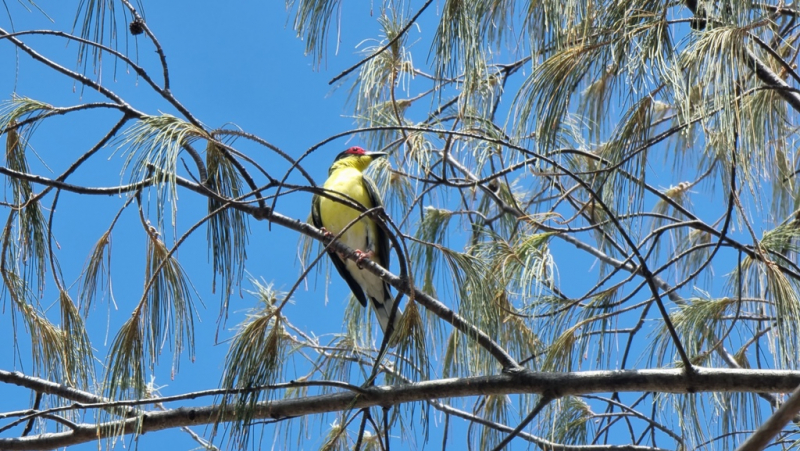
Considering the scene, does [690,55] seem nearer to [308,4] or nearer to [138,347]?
[308,4]

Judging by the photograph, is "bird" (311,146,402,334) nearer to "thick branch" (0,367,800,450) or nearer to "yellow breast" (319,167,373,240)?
"yellow breast" (319,167,373,240)

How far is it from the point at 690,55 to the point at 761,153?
248mm

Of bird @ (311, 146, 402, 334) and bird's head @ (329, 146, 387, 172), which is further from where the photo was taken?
bird's head @ (329, 146, 387, 172)

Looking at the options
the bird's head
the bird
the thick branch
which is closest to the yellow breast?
the bird

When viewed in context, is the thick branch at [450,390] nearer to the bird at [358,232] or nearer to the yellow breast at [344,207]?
the bird at [358,232]

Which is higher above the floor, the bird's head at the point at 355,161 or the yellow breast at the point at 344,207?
the bird's head at the point at 355,161

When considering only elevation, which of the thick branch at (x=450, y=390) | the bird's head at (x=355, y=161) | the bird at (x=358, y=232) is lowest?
the thick branch at (x=450, y=390)

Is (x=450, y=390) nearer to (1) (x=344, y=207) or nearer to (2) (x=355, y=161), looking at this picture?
(1) (x=344, y=207)

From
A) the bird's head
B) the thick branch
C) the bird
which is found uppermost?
the bird's head

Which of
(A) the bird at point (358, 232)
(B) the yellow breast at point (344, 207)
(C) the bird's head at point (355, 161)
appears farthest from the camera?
(C) the bird's head at point (355, 161)

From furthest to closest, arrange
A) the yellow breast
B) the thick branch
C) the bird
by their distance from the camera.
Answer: the yellow breast < the bird < the thick branch

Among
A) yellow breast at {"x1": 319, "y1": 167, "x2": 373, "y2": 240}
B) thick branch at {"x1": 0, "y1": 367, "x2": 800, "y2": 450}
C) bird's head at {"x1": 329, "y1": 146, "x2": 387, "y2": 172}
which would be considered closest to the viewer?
thick branch at {"x1": 0, "y1": 367, "x2": 800, "y2": 450}

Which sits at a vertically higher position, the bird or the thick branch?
the bird

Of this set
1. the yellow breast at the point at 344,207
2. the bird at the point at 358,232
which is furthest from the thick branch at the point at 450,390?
the yellow breast at the point at 344,207
